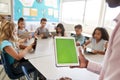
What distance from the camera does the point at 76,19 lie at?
5062 mm

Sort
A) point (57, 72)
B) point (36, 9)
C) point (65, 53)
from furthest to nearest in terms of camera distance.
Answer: point (36, 9)
point (57, 72)
point (65, 53)

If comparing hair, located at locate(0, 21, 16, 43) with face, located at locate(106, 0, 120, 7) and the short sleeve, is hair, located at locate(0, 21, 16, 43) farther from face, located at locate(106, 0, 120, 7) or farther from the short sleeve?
face, located at locate(106, 0, 120, 7)

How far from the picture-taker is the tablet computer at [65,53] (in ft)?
4.25

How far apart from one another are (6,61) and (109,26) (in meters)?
2.68

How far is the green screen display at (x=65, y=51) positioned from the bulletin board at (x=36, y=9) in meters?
3.41

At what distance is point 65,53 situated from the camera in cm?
132

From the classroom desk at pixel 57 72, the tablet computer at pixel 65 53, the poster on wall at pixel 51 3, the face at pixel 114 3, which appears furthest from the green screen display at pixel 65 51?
the poster on wall at pixel 51 3

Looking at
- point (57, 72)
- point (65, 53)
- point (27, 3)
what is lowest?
point (57, 72)

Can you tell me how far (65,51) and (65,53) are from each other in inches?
0.7

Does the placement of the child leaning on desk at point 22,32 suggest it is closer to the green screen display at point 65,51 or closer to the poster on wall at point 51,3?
the poster on wall at point 51,3

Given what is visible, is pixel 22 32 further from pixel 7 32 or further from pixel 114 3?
pixel 114 3

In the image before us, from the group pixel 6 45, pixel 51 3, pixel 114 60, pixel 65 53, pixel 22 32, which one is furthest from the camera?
pixel 51 3

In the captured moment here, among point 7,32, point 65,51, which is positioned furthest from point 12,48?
point 65,51

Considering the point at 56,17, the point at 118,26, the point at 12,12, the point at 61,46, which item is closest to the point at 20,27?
the point at 12,12
